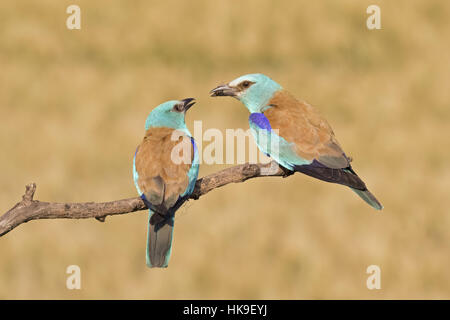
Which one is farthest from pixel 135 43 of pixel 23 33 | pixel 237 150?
pixel 237 150

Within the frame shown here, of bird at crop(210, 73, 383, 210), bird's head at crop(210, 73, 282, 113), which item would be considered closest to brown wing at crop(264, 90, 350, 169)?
bird at crop(210, 73, 383, 210)

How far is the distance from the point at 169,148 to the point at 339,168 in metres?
1.44

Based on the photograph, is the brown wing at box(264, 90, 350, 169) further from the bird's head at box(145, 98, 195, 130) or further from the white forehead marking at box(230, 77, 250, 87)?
the bird's head at box(145, 98, 195, 130)

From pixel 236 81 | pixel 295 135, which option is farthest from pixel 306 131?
pixel 236 81

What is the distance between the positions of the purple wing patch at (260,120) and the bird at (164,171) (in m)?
0.60

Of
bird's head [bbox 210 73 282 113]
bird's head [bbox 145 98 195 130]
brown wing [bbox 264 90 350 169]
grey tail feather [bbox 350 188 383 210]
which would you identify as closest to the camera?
grey tail feather [bbox 350 188 383 210]

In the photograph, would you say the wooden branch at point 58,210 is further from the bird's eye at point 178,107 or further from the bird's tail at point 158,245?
the bird's eye at point 178,107

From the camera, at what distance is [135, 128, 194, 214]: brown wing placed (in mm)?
6000

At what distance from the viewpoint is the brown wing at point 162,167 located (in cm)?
600

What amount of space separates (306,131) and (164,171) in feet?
4.31

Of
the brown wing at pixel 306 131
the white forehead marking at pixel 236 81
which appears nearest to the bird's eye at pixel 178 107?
the white forehead marking at pixel 236 81

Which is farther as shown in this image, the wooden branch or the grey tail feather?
the grey tail feather

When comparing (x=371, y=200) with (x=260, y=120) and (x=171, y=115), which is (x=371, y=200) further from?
(x=171, y=115)

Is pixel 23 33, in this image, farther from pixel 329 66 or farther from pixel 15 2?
pixel 329 66
